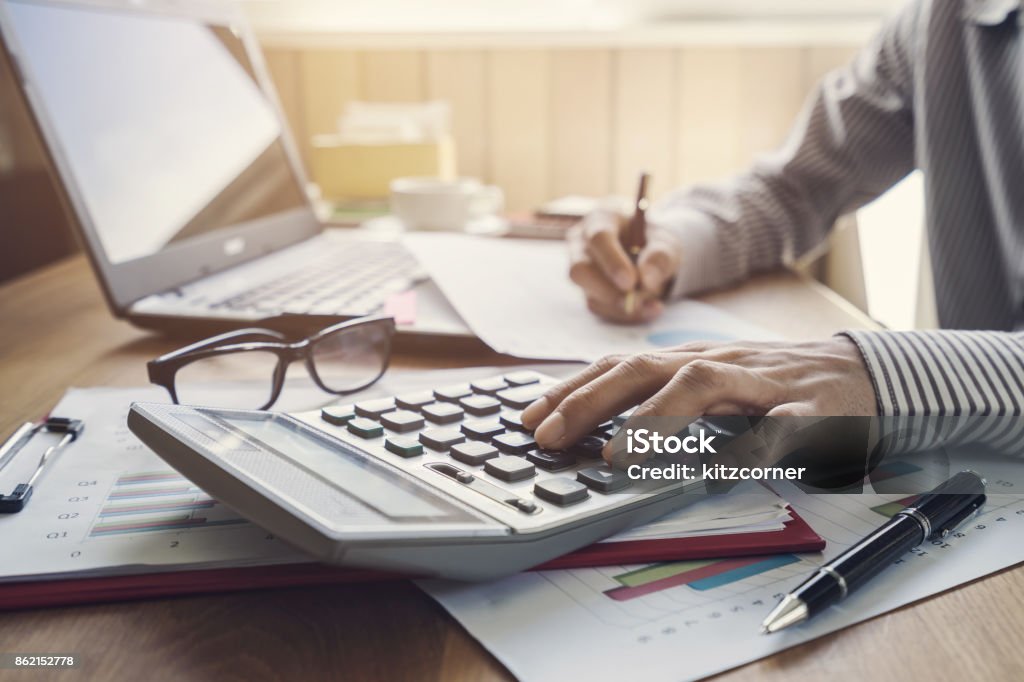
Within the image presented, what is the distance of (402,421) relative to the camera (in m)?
0.45

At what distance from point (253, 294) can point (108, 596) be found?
487 mm

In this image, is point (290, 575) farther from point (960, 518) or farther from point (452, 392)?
point (960, 518)

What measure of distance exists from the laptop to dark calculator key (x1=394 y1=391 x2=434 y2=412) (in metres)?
0.17

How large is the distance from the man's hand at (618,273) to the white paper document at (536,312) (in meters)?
0.01

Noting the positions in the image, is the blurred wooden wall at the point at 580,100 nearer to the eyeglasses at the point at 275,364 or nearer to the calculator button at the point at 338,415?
the eyeglasses at the point at 275,364

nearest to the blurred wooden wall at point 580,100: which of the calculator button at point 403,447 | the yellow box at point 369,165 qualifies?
the yellow box at point 369,165

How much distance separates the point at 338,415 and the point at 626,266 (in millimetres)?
388

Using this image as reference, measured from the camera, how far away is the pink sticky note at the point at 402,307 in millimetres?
737

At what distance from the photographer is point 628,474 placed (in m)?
0.40

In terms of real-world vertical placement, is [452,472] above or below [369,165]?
above

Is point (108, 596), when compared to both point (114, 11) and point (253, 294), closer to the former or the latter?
point (253, 294)

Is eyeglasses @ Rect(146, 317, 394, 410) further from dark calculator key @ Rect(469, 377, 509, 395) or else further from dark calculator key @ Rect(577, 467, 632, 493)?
dark calculator key @ Rect(577, 467, 632, 493)

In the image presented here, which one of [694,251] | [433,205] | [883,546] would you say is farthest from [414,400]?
[433,205]

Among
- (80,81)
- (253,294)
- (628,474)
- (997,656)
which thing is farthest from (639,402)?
(80,81)
